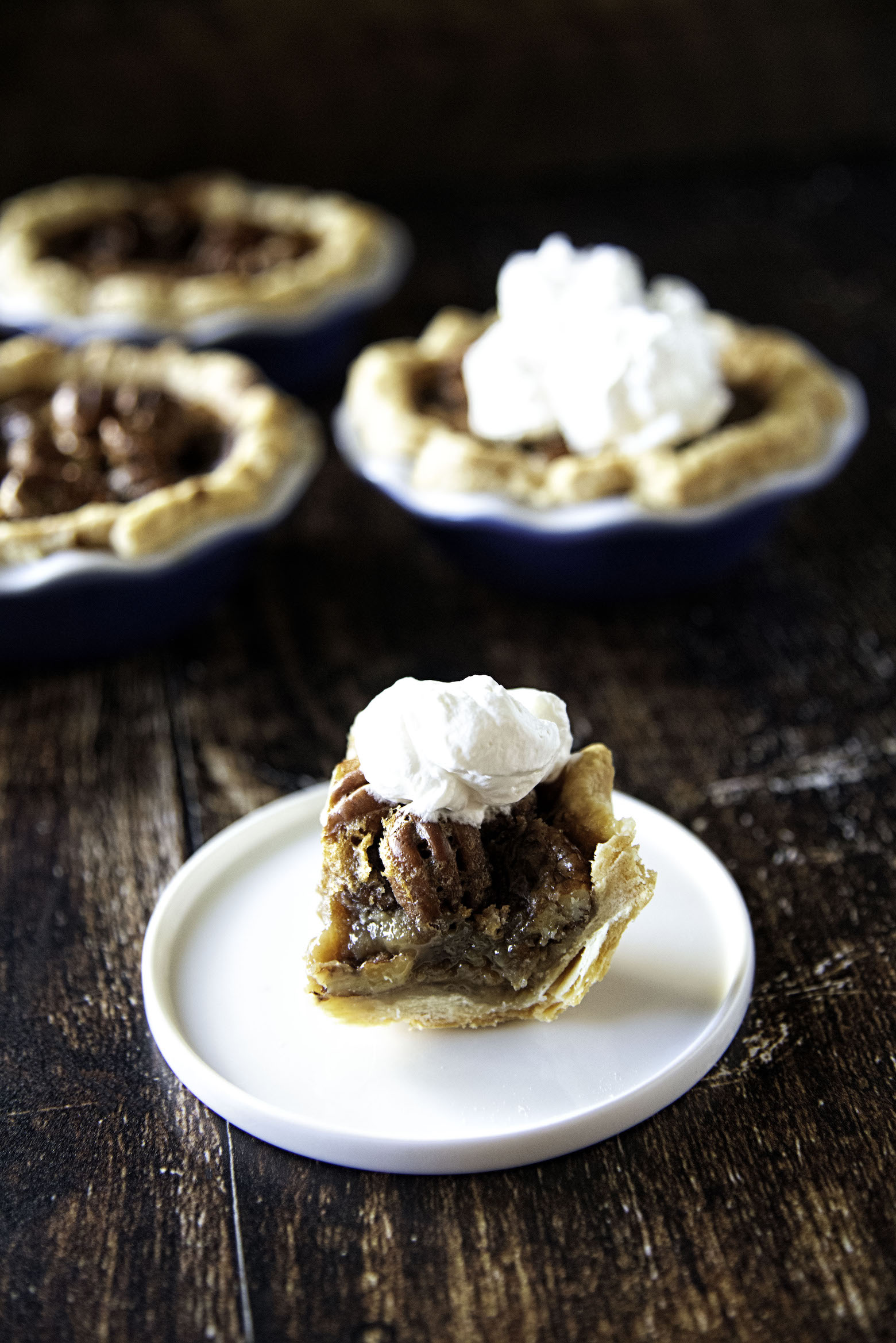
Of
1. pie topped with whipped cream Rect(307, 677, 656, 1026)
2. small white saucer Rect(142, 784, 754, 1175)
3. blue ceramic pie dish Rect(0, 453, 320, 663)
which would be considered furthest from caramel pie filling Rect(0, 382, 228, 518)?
pie topped with whipped cream Rect(307, 677, 656, 1026)

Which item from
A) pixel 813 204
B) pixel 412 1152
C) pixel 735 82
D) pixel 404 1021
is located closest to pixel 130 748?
pixel 404 1021

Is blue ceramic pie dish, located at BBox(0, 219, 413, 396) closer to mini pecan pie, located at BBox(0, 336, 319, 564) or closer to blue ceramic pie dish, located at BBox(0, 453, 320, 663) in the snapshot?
mini pecan pie, located at BBox(0, 336, 319, 564)

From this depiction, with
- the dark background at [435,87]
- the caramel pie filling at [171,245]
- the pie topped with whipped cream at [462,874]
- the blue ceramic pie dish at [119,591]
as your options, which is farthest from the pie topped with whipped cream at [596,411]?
the dark background at [435,87]

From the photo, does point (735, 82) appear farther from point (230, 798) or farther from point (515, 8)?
point (230, 798)

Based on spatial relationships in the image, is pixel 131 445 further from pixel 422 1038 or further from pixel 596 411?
pixel 422 1038

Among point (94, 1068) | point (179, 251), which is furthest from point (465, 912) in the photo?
point (179, 251)

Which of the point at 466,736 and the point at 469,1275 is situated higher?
the point at 466,736

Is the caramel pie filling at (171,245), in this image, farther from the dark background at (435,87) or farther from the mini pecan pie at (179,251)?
the dark background at (435,87)
